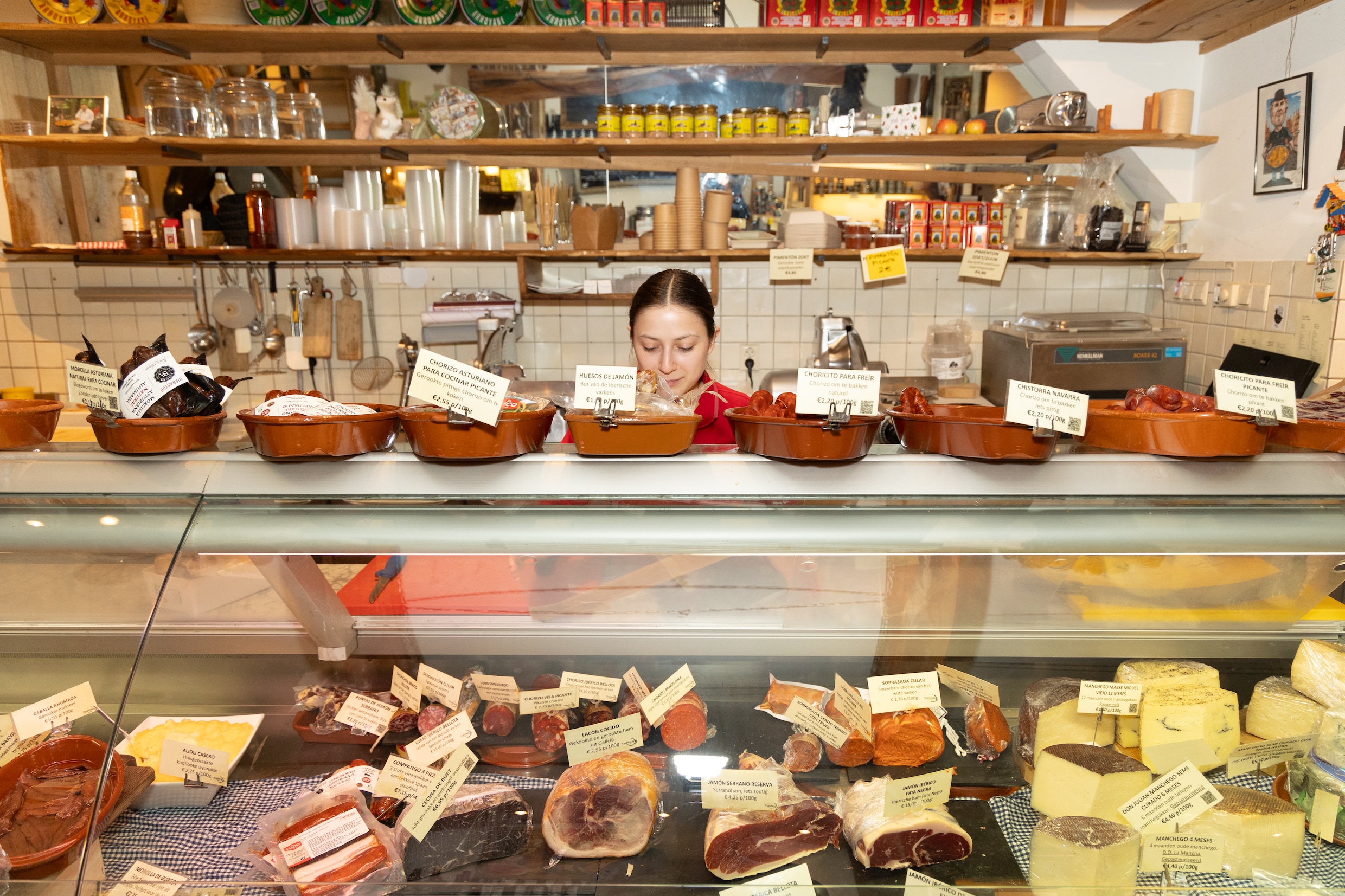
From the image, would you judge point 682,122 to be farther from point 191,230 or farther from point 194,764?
point 194,764

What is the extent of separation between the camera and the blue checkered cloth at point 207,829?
1413 millimetres

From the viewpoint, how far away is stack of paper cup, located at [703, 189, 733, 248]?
438 cm

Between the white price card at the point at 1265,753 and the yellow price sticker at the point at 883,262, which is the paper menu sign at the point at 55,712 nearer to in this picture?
the white price card at the point at 1265,753

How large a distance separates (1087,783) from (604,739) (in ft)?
3.00

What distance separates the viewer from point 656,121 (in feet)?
14.0

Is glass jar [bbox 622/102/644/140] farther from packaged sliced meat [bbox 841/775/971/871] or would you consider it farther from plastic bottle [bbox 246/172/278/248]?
packaged sliced meat [bbox 841/775/971/871]

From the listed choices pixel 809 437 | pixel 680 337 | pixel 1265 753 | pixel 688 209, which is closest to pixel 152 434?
pixel 809 437

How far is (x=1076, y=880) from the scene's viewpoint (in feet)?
4.60

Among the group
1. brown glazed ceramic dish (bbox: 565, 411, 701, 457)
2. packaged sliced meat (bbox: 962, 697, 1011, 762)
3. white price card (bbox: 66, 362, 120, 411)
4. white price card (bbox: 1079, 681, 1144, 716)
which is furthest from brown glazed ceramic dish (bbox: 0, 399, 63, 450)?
white price card (bbox: 1079, 681, 1144, 716)

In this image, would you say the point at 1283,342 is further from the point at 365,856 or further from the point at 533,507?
the point at 365,856

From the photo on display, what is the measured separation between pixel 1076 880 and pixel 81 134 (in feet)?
17.4

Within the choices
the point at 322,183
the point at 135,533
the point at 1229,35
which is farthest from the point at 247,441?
the point at 1229,35

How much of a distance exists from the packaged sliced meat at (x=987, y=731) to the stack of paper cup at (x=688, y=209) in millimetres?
3206

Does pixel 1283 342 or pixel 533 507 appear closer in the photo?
pixel 533 507
